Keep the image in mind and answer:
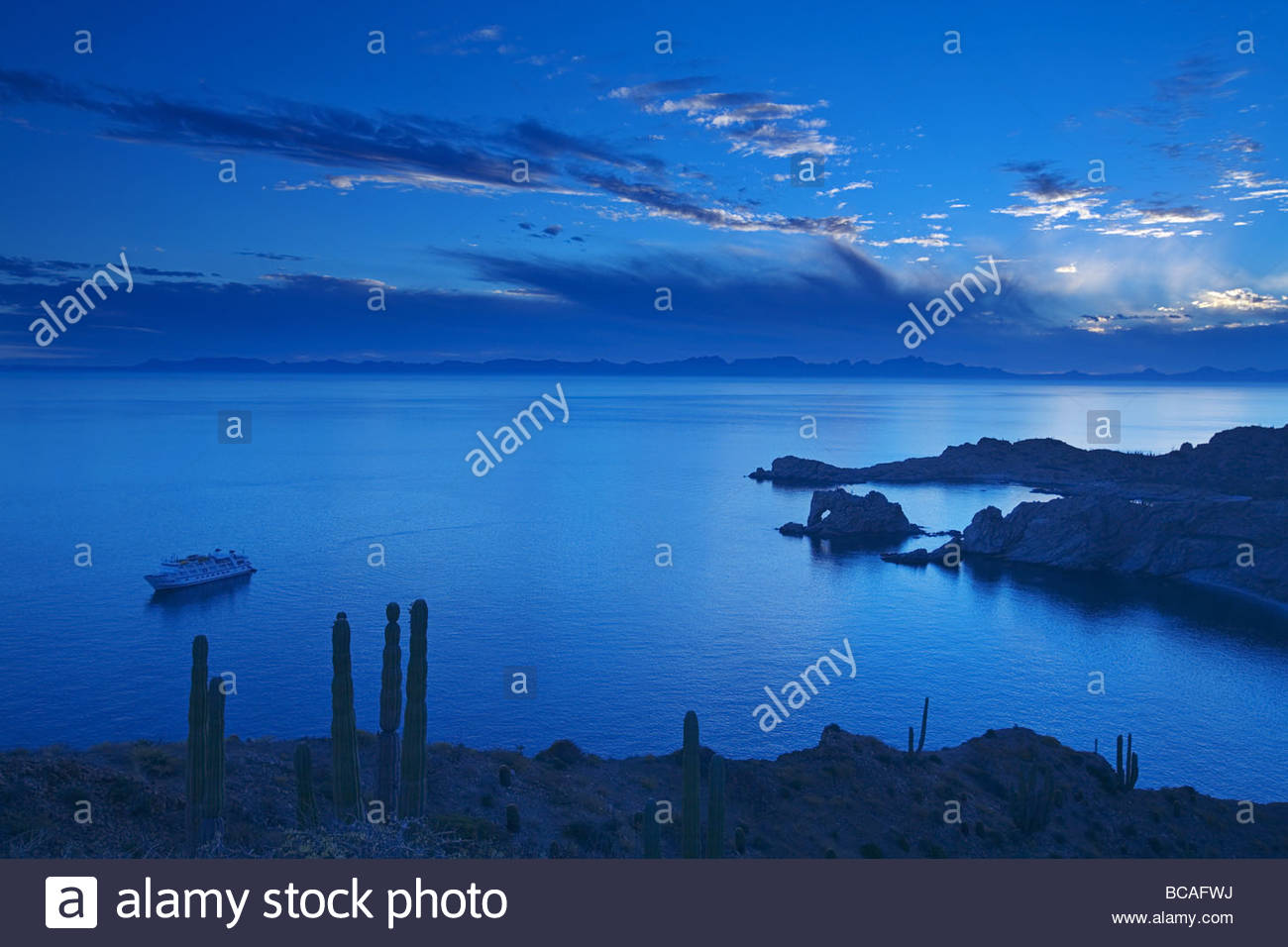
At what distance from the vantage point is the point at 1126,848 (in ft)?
113

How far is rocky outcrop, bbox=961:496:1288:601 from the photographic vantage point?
285ft

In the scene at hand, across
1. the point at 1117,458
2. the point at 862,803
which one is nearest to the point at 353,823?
the point at 862,803

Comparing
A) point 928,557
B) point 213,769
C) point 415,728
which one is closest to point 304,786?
point 415,728

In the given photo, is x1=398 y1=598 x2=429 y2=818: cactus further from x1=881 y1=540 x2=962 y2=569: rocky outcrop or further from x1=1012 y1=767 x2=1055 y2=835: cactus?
x1=881 y1=540 x2=962 y2=569: rocky outcrop

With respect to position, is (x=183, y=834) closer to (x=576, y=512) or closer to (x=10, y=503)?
(x=576, y=512)

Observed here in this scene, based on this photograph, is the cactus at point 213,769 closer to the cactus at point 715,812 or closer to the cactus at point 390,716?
the cactus at point 390,716

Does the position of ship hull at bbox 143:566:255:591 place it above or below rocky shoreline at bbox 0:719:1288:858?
above

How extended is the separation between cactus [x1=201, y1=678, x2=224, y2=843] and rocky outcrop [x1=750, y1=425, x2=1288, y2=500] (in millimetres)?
110040

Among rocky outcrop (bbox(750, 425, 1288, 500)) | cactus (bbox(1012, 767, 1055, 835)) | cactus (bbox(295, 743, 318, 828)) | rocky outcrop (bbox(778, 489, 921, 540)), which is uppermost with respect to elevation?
rocky outcrop (bbox(750, 425, 1288, 500))

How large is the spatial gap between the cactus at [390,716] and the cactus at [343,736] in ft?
2.79

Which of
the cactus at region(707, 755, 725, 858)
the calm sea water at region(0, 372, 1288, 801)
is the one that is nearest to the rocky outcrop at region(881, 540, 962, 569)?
the calm sea water at region(0, 372, 1288, 801)

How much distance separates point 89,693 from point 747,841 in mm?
45570

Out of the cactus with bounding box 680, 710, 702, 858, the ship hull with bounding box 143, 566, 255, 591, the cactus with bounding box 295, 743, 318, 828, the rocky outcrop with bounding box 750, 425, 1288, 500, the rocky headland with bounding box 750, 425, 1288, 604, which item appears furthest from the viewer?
the rocky outcrop with bounding box 750, 425, 1288, 500

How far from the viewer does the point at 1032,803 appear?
116 ft
